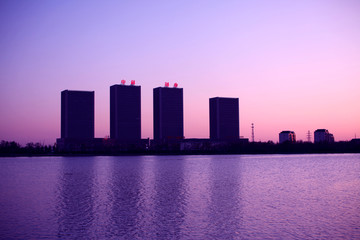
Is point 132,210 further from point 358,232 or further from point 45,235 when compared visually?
point 358,232

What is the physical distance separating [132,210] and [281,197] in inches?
649

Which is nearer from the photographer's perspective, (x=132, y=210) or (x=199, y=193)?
(x=132, y=210)

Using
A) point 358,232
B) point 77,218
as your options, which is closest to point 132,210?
point 77,218

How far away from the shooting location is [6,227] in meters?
25.0

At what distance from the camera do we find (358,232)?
2325 centimetres

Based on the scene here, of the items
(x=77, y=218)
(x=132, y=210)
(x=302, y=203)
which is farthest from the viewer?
(x=302, y=203)

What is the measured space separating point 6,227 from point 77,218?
506cm

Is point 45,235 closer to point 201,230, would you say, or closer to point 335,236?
point 201,230

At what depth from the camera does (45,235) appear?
23.0m

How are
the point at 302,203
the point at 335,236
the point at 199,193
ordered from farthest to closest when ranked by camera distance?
the point at 199,193 < the point at 302,203 < the point at 335,236

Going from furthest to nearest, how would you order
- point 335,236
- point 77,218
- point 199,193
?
point 199,193 < point 77,218 < point 335,236

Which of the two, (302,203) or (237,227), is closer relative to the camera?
(237,227)

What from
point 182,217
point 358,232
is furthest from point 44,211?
point 358,232

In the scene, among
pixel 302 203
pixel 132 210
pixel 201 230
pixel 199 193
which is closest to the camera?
pixel 201 230
